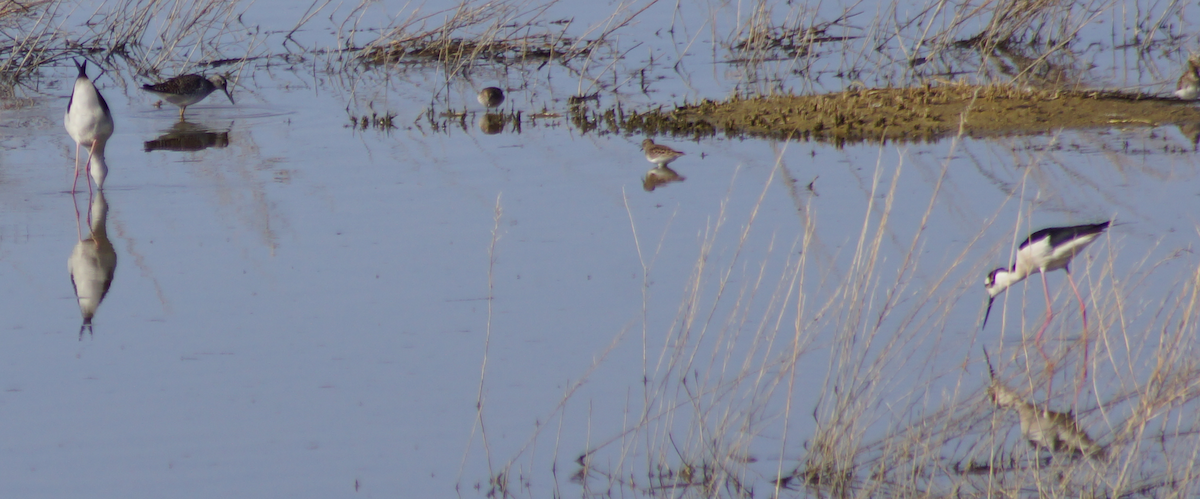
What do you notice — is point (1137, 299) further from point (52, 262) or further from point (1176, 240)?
point (52, 262)

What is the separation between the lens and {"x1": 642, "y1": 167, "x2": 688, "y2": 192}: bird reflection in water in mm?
9986

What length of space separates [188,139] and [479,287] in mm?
6062

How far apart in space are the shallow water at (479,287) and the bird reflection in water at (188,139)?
7 cm

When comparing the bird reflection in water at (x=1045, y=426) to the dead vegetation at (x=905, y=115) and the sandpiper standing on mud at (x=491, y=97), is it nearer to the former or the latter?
the dead vegetation at (x=905, y=115)

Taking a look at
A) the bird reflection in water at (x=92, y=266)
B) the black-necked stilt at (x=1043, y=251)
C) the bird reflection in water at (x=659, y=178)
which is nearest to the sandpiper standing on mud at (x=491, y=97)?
the bird reflection in water at (x=659, y=178)

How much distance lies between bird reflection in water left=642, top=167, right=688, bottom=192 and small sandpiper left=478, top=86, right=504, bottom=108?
3.49 m

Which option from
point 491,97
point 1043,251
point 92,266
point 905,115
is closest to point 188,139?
point 491,97

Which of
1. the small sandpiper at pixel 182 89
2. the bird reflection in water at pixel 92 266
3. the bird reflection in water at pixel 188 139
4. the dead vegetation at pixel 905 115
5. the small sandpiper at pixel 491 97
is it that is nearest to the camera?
the bird reflection in water at pixel 92 266

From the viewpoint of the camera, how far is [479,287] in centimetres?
746

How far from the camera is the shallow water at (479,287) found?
530 cm

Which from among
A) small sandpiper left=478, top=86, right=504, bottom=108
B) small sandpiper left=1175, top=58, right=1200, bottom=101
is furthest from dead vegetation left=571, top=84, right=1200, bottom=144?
small sandpiper left=478, top=86, right=504, bottom=108

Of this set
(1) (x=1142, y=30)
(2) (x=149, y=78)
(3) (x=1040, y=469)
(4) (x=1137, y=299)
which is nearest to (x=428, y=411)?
(3) (x=1040, y=469)

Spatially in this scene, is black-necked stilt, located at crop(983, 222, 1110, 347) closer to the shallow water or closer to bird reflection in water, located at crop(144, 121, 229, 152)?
the shallow water

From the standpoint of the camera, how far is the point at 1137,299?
671cm
